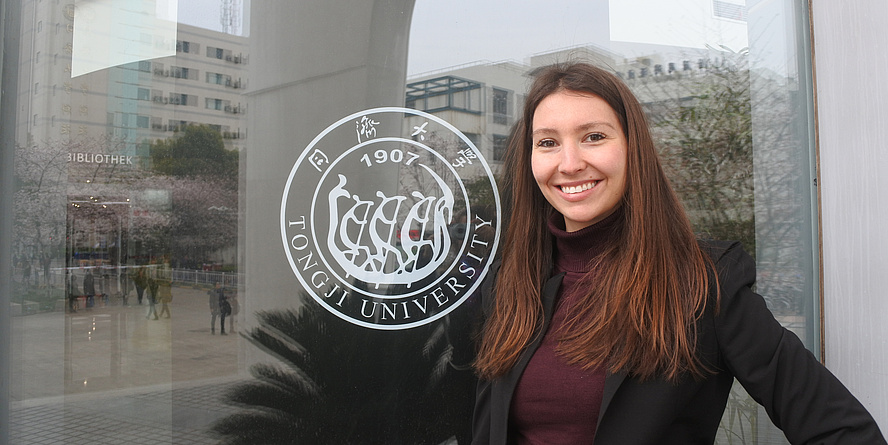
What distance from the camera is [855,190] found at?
6.25 feet

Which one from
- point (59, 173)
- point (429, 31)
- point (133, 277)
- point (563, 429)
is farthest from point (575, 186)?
point (59, 173)

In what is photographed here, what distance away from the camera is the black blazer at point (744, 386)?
1365 millimetres

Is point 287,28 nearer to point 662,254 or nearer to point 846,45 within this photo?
point 662,254

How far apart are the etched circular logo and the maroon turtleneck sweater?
54 cm

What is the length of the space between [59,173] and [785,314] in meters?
2.43

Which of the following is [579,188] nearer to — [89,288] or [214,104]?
[214,104]

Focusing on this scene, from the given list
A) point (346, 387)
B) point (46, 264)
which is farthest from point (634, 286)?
point (46, 264)

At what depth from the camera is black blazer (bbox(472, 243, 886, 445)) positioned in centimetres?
137

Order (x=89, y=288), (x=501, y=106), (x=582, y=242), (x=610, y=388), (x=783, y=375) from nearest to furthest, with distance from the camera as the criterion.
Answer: (x=783, y=375) → (x=610, y=388) → (x=582, y=242) → (x=89, y=288) → (x=501, y=106)

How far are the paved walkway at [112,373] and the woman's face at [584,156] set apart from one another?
1.23 metres

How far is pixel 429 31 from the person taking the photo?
2.33 metres

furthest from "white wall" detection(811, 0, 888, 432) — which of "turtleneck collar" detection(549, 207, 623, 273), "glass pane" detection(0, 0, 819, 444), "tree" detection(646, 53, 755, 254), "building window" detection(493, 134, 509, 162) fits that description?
"building window" detection(493, 134, 509, 162)

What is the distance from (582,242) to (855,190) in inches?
33.8

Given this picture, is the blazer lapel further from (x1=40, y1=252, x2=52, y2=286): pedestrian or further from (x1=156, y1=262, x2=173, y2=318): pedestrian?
(x1=40, y1=252, x2=52, y2=286): pedestrian
